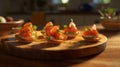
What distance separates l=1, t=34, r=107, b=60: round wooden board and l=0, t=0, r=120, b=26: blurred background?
2.95 metres

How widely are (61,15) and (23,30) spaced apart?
3.14 metres

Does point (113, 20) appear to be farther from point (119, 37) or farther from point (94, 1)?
point (94, 1)

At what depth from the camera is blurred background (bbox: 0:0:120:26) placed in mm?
4387

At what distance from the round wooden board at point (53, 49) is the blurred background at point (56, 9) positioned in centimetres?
295

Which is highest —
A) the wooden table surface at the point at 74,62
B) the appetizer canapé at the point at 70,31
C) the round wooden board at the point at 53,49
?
the appetizer canapé at the point at 70,31

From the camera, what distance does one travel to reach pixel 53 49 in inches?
48.4

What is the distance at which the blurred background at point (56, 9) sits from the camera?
4387 millimetres

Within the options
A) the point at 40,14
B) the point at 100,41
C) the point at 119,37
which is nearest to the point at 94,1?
the point at 40,14

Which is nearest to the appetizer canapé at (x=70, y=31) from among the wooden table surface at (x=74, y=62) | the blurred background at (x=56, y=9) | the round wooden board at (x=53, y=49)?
the round wooden board at (x=53, y=49)

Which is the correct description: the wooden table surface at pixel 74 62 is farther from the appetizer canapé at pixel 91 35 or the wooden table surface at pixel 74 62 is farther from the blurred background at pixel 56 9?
the blurred background at pixel 56 9

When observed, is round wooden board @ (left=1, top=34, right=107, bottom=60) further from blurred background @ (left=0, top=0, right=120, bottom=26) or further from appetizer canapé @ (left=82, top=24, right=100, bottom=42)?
blurred background @ (left=0, top=0, right=120, bottom=26)

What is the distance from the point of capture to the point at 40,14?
4.38m

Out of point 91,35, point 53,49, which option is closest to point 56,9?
point 91,35

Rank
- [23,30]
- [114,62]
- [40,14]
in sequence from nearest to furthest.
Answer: [114,62], [23,30], [40,14]
